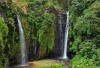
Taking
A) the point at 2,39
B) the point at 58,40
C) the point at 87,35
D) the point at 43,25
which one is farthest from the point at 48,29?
the point at 2,39

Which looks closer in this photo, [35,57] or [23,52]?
[23,52]

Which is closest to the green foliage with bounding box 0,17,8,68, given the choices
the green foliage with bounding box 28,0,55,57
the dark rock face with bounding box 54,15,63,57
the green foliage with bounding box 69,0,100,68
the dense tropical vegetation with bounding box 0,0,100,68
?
the dense tropical vegetation with bounding box 0,0,100,68

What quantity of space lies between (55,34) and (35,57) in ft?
10.8

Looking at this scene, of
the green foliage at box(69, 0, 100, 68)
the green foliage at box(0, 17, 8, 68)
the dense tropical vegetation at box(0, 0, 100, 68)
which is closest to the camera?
the green foliage at box(0, 17, 8, 68)

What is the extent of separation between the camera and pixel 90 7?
37.0ft

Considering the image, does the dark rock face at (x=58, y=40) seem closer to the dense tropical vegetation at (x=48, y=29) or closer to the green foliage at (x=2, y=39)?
the dense tropical vegetation at (x=48, y=29)

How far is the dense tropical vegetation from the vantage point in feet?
29.7

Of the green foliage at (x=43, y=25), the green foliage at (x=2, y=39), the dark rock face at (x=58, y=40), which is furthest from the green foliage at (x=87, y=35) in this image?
the green foliage at (x=2, y=39)

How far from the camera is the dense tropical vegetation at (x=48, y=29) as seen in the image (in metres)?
9.06

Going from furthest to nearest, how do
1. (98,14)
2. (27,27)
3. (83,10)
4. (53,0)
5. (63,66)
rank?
1. (53,0)
2. (83,10)
3. (27,27)
4. (98,14)
5. (63,66)

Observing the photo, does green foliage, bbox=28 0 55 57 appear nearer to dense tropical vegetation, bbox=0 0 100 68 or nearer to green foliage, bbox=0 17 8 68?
dense tropical vegetation, bbox=0 0 100 68

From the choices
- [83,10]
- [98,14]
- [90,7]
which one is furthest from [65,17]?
[98,14]

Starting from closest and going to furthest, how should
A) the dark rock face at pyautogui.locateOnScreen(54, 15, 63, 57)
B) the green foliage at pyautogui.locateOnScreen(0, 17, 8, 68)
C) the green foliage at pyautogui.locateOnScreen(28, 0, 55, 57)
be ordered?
1. the green foliage at pyautogui.locateOnScreen(0, 17, 8, 68)
2. the green foliage at pyautogui.locateOnScreen(28, 0, 55, 57)
3. the dark rock face at pyautogui.locateOnScreen(54, 15, 63, 57)

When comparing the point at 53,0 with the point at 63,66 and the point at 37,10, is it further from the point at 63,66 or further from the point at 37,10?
the point at 63,66
